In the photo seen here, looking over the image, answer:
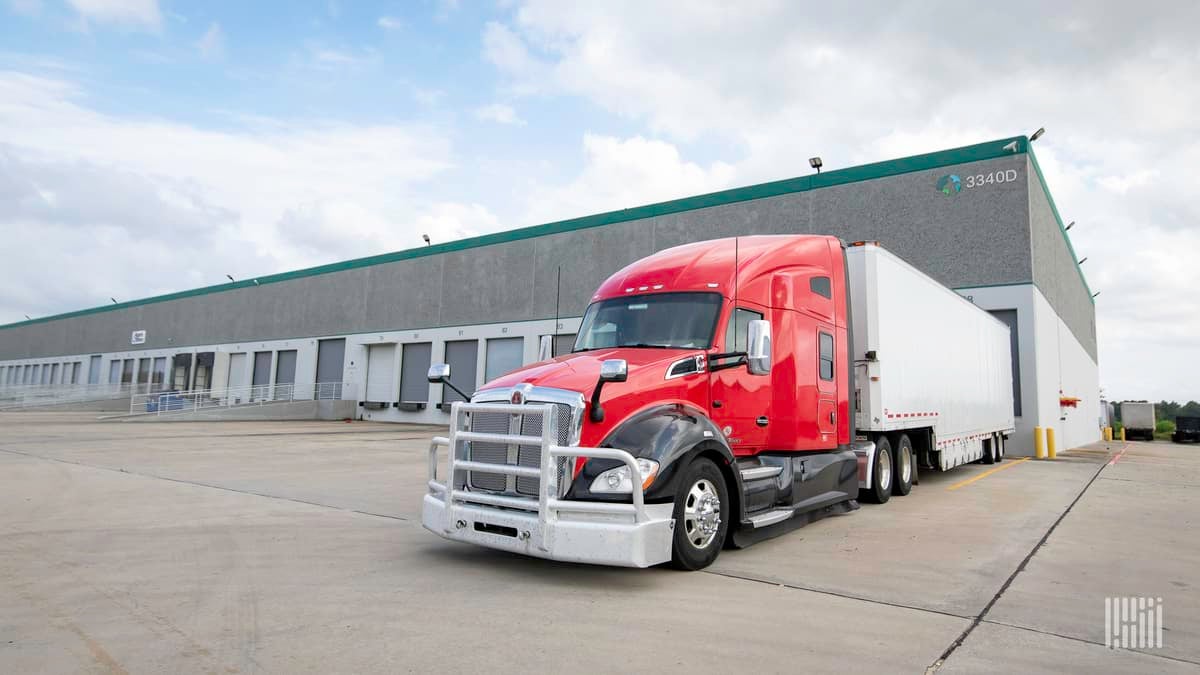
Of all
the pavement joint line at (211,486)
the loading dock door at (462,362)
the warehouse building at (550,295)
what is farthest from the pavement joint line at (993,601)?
the loading dock door at (462,362)

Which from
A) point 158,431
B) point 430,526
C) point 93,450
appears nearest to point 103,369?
point 158,431

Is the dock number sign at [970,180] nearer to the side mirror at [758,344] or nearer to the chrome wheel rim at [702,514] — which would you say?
the side mirror at [758,344]

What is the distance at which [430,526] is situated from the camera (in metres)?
5.93

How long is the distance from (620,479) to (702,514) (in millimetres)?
900

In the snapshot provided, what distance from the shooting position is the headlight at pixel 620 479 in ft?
17.0

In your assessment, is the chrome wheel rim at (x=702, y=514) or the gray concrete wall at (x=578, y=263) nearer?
the chrome wheel rim at (x=702, y=514)

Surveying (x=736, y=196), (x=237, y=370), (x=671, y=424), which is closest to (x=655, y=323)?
(x=671, y=424)

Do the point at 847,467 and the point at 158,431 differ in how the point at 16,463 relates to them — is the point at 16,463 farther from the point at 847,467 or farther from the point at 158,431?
the point at 847,467

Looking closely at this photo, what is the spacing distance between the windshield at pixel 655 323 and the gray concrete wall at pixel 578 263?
16.2 metres

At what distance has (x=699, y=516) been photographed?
18.5 ft

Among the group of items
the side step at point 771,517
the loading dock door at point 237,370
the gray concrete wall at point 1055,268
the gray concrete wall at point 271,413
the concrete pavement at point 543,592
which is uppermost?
the gray concrete wall at point 1055,268

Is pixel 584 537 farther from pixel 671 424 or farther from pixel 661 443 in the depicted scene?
pixel 671 424

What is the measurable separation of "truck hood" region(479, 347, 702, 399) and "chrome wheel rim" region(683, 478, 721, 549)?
0.94 meters

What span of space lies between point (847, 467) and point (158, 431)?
23.3 meters
